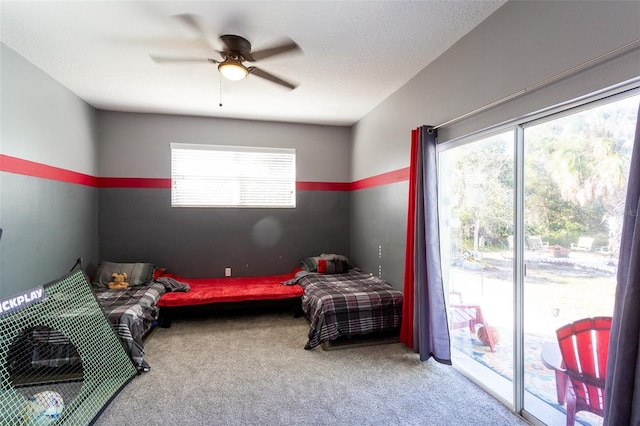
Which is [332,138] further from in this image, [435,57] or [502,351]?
[502,351]

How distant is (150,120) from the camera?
4.35 m

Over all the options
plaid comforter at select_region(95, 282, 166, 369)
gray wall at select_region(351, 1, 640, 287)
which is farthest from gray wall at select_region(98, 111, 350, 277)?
gray wall at select_region(351, 1, 640, 287)

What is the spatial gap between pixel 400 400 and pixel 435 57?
9.35 ft

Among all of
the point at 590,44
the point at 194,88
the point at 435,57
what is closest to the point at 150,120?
the point at 194,88

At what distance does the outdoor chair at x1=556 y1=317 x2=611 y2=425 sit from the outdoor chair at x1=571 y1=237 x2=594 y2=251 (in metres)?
0.38

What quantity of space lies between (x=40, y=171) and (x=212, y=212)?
76.3 inches

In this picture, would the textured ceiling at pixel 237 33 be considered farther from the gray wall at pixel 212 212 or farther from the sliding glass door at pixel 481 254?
the sliding glass door at pixel 481 254

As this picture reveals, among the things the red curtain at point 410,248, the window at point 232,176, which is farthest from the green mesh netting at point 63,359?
the red curtain at point 410,248

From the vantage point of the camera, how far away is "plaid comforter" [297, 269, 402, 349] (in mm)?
3092

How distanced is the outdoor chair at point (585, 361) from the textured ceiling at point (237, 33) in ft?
6.92

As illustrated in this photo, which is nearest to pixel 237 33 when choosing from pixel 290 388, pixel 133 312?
pixel 133 312

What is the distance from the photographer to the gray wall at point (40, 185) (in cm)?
261

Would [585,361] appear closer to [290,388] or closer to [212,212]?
[290,388]

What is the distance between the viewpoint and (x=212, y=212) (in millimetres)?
4543
